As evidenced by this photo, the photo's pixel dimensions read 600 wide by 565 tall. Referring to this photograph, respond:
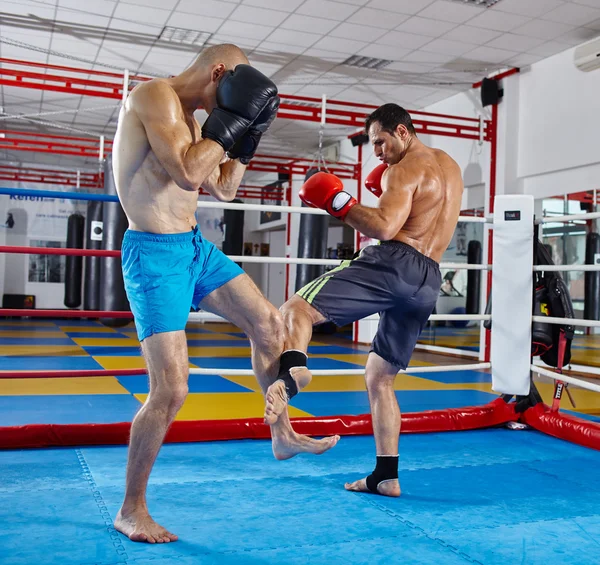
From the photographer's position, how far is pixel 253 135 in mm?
2078

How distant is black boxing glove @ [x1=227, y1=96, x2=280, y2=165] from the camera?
200 cm

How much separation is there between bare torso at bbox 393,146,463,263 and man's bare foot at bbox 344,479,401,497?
2.73 ft

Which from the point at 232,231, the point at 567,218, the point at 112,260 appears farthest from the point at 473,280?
the point at 567,218

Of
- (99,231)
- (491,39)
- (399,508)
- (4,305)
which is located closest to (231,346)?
(99,231)

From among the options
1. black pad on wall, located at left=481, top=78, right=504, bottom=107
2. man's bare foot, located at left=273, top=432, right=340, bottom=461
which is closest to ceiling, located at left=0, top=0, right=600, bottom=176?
black pad on wall, located at left=481, top=78, right=504, bottom=107

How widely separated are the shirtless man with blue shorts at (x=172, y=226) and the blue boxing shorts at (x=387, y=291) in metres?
0.35

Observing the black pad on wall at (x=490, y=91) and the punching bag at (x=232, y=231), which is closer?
the black pad on wall at (x=490, y=91)

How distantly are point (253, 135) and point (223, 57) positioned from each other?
0.81ft

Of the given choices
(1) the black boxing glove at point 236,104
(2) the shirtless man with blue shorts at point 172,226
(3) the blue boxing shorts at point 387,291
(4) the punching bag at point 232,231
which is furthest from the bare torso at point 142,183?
(4) the punching bag at point 232,231

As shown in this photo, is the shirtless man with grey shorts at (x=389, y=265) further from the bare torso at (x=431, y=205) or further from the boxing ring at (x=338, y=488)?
the boxing ring at (x=338, y=488)

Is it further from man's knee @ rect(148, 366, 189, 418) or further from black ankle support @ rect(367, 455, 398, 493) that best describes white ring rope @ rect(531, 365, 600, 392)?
man's knee @ rect(148, 366, 189, 418)

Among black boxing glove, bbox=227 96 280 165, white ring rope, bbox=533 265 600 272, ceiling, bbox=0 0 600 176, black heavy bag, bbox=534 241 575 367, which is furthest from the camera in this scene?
ceiling, bbox=0 0 600 176

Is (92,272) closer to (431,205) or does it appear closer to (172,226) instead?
(431,205)

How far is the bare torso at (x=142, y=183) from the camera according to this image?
189cm
